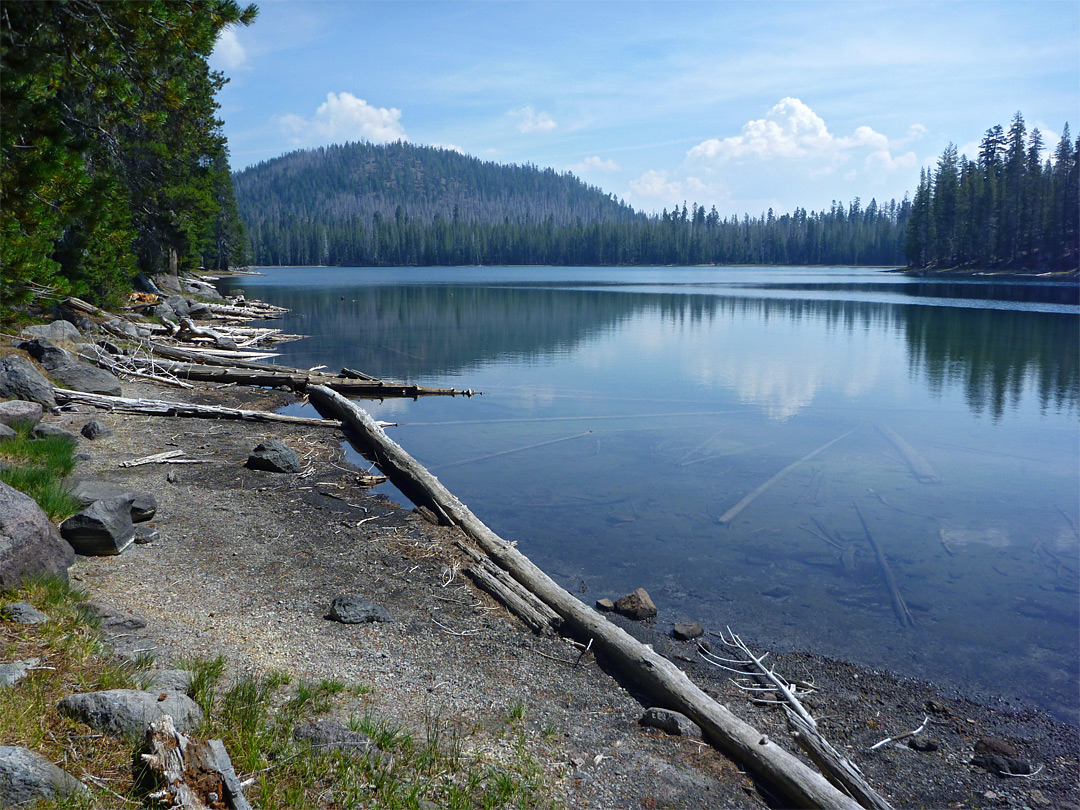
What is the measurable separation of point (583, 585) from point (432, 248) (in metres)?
173

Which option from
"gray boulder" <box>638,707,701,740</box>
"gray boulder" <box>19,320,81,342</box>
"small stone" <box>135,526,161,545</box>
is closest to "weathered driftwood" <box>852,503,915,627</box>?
"gray boulder" <box>638,707,701,740</box>

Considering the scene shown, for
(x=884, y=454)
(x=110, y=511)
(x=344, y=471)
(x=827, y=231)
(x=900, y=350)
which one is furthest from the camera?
(x=827, y=231)

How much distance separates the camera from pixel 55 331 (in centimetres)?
1792

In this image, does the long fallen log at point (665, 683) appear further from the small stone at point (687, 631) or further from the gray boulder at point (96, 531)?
the gray boulder at point (96, 531)

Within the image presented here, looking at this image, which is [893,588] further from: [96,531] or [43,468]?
[43,468]

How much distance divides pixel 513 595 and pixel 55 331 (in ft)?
Answer: 52.2

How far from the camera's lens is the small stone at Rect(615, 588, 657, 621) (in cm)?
793

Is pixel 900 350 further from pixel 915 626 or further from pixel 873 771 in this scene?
pixel 873 771

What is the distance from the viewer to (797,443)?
15.7m

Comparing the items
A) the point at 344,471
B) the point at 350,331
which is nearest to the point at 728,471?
the point at 344,471

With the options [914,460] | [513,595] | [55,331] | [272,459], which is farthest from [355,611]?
[55,331]

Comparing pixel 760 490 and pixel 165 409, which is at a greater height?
pixel 165 409

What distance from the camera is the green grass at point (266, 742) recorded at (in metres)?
3.73

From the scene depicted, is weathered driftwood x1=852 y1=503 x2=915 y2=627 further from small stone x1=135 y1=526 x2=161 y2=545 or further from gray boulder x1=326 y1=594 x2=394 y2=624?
small stone x1=135 y1=526 x2=161 y2=545
